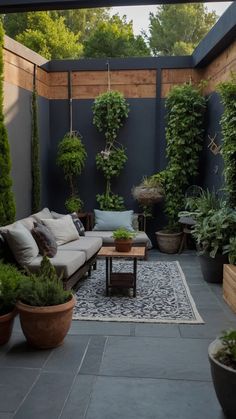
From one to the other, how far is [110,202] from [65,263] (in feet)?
9.45

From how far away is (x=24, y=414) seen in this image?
2.02 metres

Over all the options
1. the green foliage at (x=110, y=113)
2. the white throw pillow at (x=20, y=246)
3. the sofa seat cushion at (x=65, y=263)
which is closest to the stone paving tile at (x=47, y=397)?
the sofa seat cushion at (x=65, y=263)

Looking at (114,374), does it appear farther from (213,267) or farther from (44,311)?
(213,267)

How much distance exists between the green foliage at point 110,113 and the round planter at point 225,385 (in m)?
5.12

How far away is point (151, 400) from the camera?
2.15m

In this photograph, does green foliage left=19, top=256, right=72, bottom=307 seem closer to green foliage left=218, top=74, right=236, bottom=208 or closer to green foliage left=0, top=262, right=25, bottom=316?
green foliage left=0, top=262, right=25, bottom=316

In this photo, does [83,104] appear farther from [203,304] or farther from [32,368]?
[32,368]

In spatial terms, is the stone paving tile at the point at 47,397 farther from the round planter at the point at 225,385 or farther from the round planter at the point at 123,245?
the round planter at the point at 123,245

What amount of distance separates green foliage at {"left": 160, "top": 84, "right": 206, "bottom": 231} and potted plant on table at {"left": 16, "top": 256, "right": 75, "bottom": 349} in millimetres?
3891

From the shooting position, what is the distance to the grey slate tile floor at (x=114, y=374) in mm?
2066

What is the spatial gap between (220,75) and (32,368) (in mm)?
4804

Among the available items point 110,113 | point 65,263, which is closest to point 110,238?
point 65,263

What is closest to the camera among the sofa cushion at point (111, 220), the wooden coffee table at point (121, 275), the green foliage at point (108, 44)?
the wooden coffee table at point (121, 275)

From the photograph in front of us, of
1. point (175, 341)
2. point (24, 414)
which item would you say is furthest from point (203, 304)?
point (24, 414)
